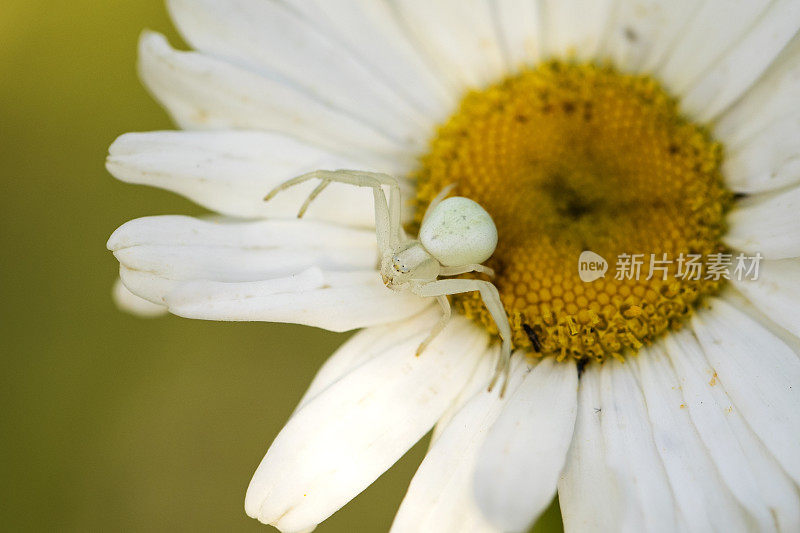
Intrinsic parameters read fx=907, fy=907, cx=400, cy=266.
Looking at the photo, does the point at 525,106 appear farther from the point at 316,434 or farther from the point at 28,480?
the point at 28,480

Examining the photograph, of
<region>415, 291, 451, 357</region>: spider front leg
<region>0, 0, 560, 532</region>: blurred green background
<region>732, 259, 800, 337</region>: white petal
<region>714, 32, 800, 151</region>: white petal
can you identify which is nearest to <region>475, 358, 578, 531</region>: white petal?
<region>415, 291, 451, 357</region>: spider front leg

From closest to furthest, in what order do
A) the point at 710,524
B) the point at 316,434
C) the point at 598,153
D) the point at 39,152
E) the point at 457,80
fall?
1. the point at 710,524
2. the point at 316,434
3. the point at 598,153
4. the point at 457,80
5. the point at 39,152

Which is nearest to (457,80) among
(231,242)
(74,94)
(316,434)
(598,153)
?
(598,153)

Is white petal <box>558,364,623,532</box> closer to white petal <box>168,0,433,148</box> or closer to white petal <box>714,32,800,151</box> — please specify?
white petal <box>714,32,800,151</box>

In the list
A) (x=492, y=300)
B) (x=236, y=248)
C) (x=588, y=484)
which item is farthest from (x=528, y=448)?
(x=236, y=248)

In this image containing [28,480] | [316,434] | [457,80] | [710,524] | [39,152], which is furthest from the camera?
[39,152]

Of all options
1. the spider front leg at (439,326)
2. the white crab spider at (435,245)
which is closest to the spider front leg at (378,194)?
the white crab spider at (435,245)
